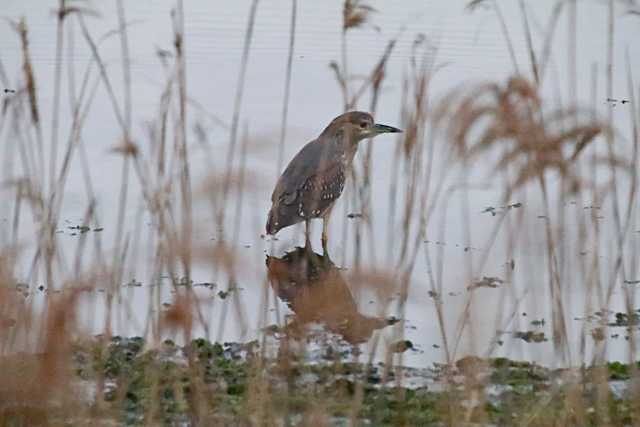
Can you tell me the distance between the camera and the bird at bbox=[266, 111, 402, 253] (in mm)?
7711

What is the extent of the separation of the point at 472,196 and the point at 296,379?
354 cm

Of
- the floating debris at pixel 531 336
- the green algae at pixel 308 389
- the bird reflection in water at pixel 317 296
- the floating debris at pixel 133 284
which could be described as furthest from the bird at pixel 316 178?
the green algae at pixel 308 389

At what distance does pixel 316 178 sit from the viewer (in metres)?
7.82

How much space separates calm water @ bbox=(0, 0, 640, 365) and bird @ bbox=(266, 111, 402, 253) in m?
0.12

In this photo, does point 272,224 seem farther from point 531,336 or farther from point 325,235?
point 531,336

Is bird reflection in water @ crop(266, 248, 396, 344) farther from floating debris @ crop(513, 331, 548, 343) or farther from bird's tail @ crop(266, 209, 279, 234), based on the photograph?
floating debris @ crop(513, 331, 548, 343)

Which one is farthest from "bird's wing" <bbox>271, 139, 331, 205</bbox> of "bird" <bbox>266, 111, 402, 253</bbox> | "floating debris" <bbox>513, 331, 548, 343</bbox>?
"floating debris" <bbox>513, 331, 548, 343</bbox>

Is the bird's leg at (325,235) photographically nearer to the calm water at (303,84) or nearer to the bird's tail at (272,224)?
the calm water at (303,84)

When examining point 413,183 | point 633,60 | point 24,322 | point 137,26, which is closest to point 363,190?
point 413,183

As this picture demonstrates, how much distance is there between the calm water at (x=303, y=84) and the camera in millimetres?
6594

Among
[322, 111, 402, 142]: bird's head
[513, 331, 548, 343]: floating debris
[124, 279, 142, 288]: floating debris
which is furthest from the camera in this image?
[322, 111, 402, 142]: bird's head

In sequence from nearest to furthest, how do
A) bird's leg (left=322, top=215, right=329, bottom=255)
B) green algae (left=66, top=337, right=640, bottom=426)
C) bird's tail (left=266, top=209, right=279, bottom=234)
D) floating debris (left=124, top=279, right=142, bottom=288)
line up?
green algae (left=66, top=337, right=640, bottom=426), floating debris (left=124, top=279, right=142, bottom=288), bird's tail (left=266, top=209, right=279, bottom=234), bird's leg (left=322, top=215, right=329, bottom=255)

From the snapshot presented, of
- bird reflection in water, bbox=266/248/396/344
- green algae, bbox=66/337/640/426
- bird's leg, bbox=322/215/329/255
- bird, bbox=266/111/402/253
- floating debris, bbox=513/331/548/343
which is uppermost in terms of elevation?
bird, bbox=266/111/402/253

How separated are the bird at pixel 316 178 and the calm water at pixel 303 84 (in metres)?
0.12
